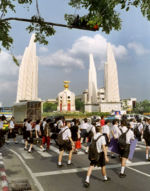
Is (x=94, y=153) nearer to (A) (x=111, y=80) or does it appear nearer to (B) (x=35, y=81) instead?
(B) (x=35, y=81)

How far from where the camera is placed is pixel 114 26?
6223mm

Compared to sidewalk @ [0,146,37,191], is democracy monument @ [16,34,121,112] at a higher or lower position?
higher

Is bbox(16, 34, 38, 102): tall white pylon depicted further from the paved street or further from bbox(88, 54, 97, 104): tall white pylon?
the paved street

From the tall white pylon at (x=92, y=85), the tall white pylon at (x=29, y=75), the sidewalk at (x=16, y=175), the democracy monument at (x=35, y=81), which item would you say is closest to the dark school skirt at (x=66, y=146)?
the sidewalk at (x=16, y=175)

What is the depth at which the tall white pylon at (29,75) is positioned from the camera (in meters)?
59.4

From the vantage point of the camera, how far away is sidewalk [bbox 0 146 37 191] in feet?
18.1

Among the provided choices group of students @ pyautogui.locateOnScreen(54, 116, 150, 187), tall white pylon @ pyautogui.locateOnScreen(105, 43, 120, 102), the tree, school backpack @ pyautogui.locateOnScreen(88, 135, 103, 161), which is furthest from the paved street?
tall white pylon @ pyautogui.locateOnScreen(105, 43, 120, 102)

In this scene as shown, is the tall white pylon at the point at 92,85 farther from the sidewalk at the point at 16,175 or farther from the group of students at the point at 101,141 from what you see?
the sidewalk at the point at 16,175

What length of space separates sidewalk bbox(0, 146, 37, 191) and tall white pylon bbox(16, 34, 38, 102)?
5119 cm

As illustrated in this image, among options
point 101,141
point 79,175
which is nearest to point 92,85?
point 79,175

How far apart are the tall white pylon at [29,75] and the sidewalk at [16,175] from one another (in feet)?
168

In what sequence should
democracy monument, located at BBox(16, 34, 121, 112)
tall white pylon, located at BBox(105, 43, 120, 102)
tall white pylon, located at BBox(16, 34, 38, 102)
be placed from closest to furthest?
tall white pylon, located at BBox(16, 34, 38, 102) → democracy monument, located at BBox(16, 34, 121, 112) → tall white pylon, located at BBox(105, 43, 120, 102)

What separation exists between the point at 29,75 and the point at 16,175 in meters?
54.4

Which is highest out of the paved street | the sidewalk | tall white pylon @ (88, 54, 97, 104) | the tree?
tall white pylon @ (88, 54, 97, 104)
